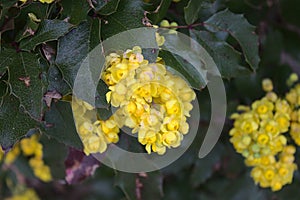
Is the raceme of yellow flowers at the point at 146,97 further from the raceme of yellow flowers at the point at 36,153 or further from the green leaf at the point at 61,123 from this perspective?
the raceme of yellow flowers at the point at 36,153

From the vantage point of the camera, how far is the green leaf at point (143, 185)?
157 cm

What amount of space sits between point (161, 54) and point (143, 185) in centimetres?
51

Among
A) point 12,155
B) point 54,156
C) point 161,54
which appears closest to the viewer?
point 161,54

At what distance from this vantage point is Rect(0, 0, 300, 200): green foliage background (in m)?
1.15

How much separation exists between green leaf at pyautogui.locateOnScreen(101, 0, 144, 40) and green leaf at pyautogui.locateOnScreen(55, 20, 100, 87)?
0.10 feet

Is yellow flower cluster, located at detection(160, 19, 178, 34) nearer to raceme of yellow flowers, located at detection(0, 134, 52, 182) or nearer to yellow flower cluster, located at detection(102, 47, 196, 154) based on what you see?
yellow flower cluster, located at detection(102, 47, 196, 154)

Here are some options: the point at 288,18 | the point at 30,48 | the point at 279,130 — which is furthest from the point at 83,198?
the point at 30,48

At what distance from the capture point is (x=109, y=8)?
116 cm

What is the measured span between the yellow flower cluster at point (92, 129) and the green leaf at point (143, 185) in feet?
0.87

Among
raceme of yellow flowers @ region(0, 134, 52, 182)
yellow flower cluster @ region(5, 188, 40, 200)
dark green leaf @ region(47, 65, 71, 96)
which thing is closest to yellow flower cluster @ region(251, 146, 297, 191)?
dark green leaf @ region(47, 65, 71, 96)

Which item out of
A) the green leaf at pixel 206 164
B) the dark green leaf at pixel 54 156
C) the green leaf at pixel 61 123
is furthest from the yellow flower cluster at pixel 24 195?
the green leaf at pixel 61 123

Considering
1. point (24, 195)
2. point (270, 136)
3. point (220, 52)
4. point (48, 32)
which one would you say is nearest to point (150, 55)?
point (48, 32)

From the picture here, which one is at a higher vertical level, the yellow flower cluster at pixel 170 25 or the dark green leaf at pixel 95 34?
the dark green leaf at pixel 95 34

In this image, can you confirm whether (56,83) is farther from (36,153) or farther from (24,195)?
(24,195)
